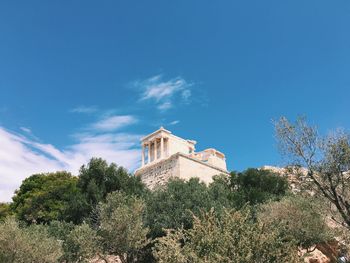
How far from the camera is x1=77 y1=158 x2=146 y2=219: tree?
30.7m

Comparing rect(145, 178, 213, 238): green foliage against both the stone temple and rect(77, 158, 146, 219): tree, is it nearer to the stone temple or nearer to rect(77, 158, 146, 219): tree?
rect(77, 158, 146, 219): tree

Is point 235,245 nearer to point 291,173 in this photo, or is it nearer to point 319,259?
point 291,173

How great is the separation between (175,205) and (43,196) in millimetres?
19938

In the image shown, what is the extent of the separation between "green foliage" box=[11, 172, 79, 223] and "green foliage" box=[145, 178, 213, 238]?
11049mm

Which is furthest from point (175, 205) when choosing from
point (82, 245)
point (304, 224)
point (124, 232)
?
point (304, 224)

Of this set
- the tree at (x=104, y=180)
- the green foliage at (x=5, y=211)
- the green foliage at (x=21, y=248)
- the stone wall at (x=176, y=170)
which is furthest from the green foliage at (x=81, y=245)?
the green foliage at (x=5, y=211)

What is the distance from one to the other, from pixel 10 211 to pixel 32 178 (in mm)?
4226

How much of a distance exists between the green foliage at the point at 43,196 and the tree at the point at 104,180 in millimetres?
2460

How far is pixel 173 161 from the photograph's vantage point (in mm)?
39031

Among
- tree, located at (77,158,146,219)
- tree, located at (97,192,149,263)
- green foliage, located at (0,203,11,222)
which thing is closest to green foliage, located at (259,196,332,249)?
tree, located at (97,192,149,263)

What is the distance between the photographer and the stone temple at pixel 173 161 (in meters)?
38.8

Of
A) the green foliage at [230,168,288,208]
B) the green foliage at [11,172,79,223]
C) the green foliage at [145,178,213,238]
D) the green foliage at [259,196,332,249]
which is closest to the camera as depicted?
the green foliage at [259,196,332,249]

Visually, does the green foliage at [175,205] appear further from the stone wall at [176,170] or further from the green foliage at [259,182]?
the stone wall at [176,170]

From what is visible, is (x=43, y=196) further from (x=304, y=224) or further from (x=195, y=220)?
(x=195, y=220)
